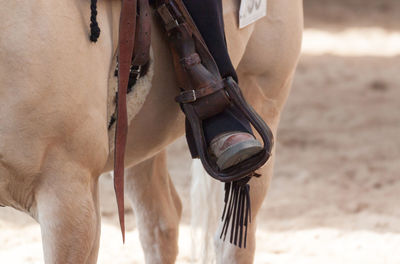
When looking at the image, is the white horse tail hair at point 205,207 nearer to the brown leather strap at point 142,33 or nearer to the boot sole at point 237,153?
the boot sole at point 237,153

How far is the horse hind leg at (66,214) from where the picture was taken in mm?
1521

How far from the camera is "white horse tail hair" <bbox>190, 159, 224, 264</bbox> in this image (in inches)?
107

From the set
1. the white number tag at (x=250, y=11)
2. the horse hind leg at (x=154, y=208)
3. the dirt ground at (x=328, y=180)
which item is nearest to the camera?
the white number tag at (x=250, y=11)

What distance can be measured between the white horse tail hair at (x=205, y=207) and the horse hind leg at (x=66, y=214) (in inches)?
44.7

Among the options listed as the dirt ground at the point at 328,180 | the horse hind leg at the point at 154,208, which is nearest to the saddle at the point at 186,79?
the horse hind leg at the point at 154,208

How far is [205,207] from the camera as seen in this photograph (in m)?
2.74

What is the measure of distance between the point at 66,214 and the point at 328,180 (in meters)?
2.97

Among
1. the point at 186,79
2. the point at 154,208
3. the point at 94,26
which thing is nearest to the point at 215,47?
the point at 186,79

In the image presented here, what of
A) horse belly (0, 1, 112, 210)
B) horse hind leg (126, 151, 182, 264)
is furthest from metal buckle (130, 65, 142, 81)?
horse hind leg (126, 151, 182, 264)

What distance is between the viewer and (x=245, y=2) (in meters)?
2.08

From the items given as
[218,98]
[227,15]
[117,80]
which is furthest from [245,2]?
[117,80]

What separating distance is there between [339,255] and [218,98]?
1.54 metres

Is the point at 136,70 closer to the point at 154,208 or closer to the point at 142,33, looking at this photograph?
the point at 142,33

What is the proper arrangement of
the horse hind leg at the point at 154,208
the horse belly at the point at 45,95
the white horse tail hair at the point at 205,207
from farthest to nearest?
the white horse tail hair at the point at 205,207
the horse hind leg at the point at 154,208
the horse belly at the point at 45,95
